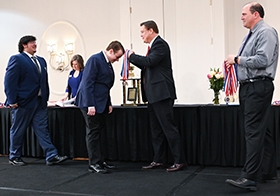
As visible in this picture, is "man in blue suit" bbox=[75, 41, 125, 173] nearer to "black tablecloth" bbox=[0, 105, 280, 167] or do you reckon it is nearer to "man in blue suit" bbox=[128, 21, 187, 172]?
"man in blue suit" bbox=[128, 21, 187, 172]

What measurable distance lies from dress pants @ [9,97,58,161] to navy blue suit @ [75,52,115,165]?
72 centimetres

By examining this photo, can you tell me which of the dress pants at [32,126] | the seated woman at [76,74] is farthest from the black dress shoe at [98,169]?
the seated woman at [76,74]

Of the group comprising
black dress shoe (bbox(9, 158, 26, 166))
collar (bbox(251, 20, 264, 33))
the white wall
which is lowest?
black dress shoe (bbox(9, 158, 26, 166))

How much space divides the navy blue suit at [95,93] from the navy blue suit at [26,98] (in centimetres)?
72

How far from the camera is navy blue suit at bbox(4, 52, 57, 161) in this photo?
414cm

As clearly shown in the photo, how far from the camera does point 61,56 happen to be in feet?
24.2

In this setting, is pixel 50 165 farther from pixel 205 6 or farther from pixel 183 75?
pixel 205 6

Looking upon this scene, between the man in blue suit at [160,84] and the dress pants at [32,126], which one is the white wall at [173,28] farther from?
the dress pants at [32,126]

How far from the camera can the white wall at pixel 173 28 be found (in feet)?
19.5

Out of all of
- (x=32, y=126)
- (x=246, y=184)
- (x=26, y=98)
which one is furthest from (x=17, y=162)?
(x=246, y=184)

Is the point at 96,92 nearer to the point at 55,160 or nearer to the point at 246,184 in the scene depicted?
the point at 55,160

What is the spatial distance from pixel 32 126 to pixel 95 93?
1.07 meters

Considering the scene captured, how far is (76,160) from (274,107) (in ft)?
7.49

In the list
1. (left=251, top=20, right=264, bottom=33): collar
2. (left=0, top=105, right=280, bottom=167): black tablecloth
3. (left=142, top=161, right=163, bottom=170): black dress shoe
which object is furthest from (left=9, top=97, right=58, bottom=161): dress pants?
(left=251, top=20, right=264, bottom=33): collar
